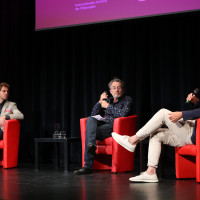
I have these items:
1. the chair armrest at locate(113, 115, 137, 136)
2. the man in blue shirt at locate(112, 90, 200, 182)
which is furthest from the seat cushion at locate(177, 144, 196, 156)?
the chair armrest at locate(113, 115, 137, 136)

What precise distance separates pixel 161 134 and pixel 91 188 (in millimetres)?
820

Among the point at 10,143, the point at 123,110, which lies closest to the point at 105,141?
the point at 123,110

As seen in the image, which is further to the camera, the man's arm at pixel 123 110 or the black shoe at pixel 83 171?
the man's arm at pixel 123 110

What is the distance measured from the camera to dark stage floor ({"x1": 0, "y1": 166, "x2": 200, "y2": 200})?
2.26 metres

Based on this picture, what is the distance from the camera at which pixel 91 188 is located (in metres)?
2.59

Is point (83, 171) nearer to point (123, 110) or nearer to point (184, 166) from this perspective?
point (123, 110)

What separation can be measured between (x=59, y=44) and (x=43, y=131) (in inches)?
53.1

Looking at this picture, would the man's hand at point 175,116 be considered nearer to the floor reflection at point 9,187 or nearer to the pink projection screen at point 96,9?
the floor reflection at point 9,187

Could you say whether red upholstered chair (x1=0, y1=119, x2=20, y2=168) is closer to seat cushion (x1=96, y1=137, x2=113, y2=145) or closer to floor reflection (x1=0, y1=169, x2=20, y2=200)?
floor reflection (x1=0, y1=169, x2=20, y2=200)

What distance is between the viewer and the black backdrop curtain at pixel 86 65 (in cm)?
428

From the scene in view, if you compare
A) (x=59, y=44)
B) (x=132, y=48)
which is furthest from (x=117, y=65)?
(x=59, y=44)

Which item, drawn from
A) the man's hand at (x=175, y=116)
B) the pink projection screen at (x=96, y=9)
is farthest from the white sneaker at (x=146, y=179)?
the pink projection screen at (x=96, y=9)

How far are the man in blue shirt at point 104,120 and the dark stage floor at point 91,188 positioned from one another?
0.85 ft

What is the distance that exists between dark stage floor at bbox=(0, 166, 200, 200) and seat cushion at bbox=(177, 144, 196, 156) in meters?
0.25
